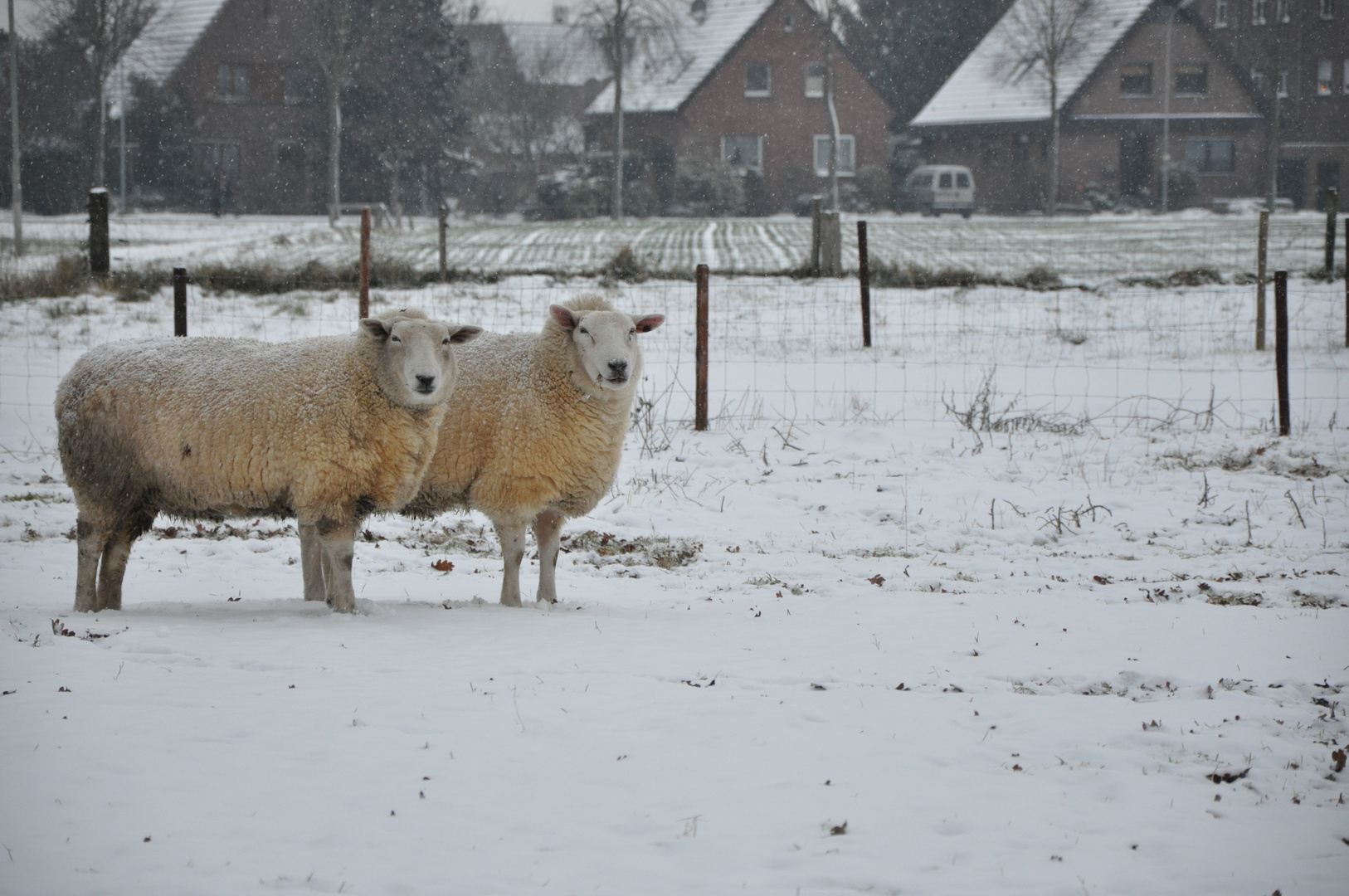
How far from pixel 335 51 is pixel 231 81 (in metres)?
9.88

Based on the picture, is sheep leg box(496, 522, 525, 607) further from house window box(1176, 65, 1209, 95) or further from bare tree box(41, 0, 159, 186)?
house window box(1176, 65, 1209, 95)

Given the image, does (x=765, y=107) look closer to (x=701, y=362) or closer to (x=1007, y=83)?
(x=1007, y=83)

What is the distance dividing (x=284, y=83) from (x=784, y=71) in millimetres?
20908

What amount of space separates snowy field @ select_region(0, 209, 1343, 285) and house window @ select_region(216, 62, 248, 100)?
10497 mm

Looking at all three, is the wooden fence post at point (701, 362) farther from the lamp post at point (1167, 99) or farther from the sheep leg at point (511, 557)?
the lamp post at point (1167, 99)

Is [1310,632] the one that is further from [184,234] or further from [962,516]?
[184,234]

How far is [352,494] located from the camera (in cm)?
536

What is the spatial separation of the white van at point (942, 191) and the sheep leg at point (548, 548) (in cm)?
4295

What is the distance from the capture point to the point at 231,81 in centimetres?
4716

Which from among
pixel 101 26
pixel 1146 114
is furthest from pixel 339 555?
pixel 1146 114

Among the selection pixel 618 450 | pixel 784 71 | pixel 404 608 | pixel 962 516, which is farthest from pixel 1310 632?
pixel 784 71

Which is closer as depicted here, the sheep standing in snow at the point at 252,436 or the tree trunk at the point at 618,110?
the sheep standing in snow at the point at 252,436

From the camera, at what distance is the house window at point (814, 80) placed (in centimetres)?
4872

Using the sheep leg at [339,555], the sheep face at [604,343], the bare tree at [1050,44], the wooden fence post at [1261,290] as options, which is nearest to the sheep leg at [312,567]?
the sheep leg at [339,555]
